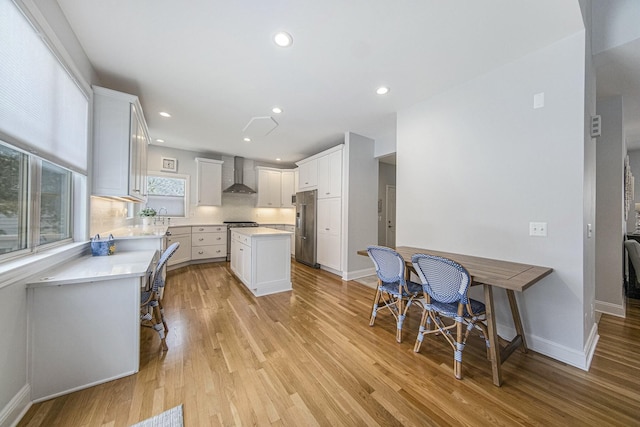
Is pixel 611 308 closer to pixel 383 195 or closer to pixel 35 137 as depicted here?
pixel 383 195

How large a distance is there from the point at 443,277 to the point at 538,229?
3.58 feet

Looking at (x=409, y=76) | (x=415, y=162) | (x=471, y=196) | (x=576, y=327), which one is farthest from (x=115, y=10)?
(x=576, y=327)

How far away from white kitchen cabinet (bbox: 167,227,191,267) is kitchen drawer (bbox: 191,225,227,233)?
0.14 metres

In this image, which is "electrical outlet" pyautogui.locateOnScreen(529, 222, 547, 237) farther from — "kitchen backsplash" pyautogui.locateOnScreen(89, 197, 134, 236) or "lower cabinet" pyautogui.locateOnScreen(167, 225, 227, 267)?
"lower cabinet" pyautogui.locateOnScreen(167, 225, 227, 267)

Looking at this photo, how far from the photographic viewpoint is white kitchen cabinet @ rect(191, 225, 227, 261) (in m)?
5.15

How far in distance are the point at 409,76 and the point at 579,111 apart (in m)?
1.45

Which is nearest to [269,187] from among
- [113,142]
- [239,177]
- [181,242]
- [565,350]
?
[239,177]

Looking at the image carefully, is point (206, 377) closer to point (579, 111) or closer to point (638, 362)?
point (638, 362)

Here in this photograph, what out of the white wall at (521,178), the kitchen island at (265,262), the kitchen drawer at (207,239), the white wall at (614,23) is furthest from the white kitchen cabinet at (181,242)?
the white wall at (614,23)

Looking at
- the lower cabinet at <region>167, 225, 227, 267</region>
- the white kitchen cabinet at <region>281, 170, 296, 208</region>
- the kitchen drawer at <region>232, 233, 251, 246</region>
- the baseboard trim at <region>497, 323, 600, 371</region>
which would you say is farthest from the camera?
the white kitchen cabinet at <region>281, 170, 296, 208</region>

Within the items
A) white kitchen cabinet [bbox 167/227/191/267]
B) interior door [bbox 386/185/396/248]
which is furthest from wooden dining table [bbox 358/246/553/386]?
white kitchen cabinet [bbox 167/227/191/267]

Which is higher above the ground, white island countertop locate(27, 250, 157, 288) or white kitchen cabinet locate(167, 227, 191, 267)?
white island countertop locate(27, 250, 157, 288)

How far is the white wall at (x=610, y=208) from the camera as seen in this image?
2707mm

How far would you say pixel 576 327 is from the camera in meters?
1.85
